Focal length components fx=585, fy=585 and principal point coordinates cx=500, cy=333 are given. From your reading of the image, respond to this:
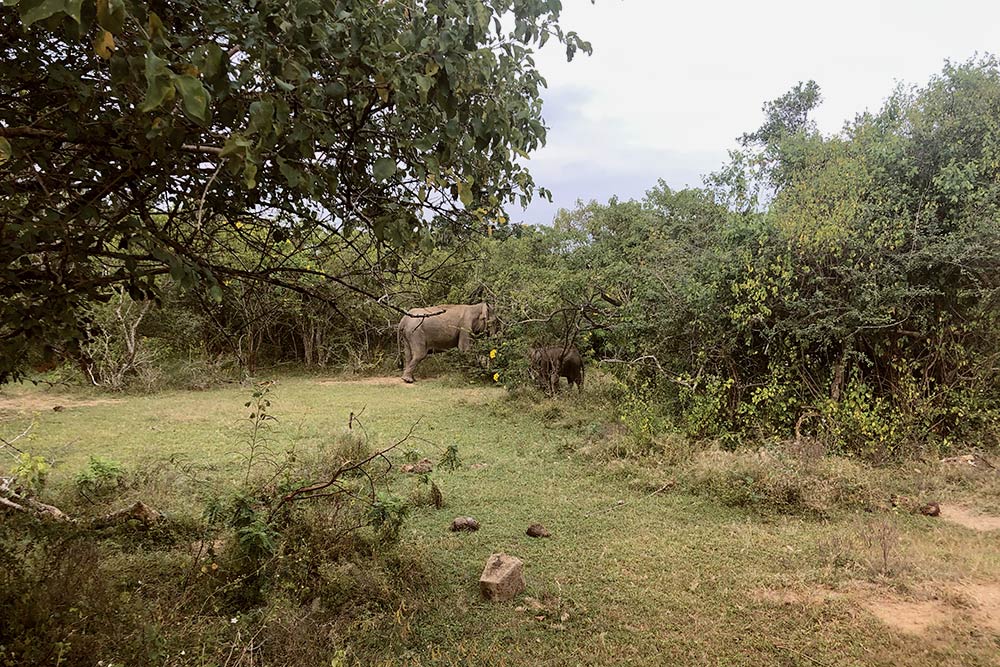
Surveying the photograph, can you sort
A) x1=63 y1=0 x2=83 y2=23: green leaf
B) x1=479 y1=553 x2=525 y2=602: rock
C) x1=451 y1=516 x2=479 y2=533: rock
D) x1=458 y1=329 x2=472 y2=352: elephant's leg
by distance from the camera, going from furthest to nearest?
1. x1=458 y1=329 x2=472 y2=352: elephant's leg
2. x1=451 y1=516 x2=479 y2=533: rock
3. x1=479 y1=553 x2=525 y2=602: rock
4. x1=63 y1=0 x2=83 y2=23: green leaf

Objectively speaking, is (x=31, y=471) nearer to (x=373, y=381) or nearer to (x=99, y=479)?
(x=99, y=479)

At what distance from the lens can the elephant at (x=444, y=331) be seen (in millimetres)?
13266

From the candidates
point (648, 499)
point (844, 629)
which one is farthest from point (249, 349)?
point (844, 629)

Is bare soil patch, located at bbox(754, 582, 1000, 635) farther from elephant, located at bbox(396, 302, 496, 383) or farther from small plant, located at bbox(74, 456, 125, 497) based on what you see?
elephant, located at bbox(396, 302, 496, 383)

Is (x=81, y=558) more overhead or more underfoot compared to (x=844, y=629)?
more overhead

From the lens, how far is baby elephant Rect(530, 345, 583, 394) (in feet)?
32.6

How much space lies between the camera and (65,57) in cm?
245

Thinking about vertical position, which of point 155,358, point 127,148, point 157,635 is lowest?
point 157,635

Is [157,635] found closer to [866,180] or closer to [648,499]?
[648,499]

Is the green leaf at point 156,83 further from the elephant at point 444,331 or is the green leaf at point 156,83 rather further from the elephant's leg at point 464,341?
the elephant's leg at point 464,341

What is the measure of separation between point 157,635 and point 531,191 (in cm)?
263

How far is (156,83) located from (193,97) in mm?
73

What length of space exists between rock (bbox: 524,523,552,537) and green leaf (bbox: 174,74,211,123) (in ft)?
12.8

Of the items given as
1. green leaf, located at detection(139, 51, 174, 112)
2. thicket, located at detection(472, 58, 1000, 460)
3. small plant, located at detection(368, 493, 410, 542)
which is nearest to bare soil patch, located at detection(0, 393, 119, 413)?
small plant, located at detection(368, 493, 410, 542)
